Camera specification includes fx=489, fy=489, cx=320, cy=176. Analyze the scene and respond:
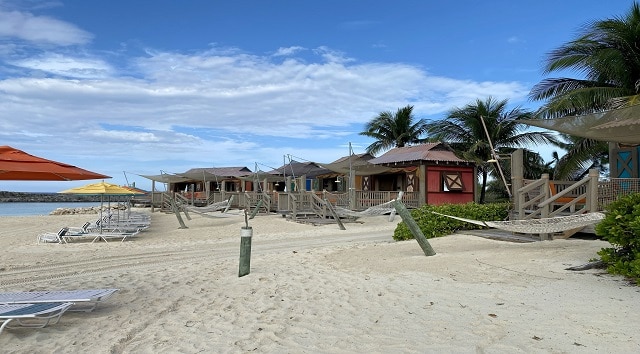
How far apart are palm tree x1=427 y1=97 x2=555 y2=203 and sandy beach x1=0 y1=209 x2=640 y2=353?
17.6m

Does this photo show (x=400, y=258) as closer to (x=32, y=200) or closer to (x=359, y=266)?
(x=359, y=266)

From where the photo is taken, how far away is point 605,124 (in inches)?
280

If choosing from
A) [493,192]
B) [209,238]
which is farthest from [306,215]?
[493,192]

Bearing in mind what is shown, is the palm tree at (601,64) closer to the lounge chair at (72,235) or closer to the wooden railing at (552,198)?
the wooden railing at (552,198)

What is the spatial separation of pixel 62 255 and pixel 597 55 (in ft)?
51.1

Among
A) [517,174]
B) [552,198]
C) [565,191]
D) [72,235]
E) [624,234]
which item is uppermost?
[517,174]

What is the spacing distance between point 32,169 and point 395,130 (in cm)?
3124

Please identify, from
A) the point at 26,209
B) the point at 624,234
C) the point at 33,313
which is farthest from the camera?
the point at 26,209

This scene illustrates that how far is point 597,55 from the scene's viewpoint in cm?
1470

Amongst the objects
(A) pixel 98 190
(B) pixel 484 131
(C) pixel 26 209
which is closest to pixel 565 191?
(A) pixel 98 190

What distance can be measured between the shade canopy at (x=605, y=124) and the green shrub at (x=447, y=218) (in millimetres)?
3282

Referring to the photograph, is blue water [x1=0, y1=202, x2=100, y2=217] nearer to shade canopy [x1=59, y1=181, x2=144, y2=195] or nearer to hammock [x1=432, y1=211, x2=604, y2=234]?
shade canopy [x1=59, y1=181, x2=144, y2=195]

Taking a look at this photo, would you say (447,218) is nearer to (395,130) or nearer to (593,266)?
(593,266)

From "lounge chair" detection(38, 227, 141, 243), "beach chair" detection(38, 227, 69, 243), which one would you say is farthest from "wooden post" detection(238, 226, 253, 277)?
"beach chair" detection(38, 227, 69, 243)
